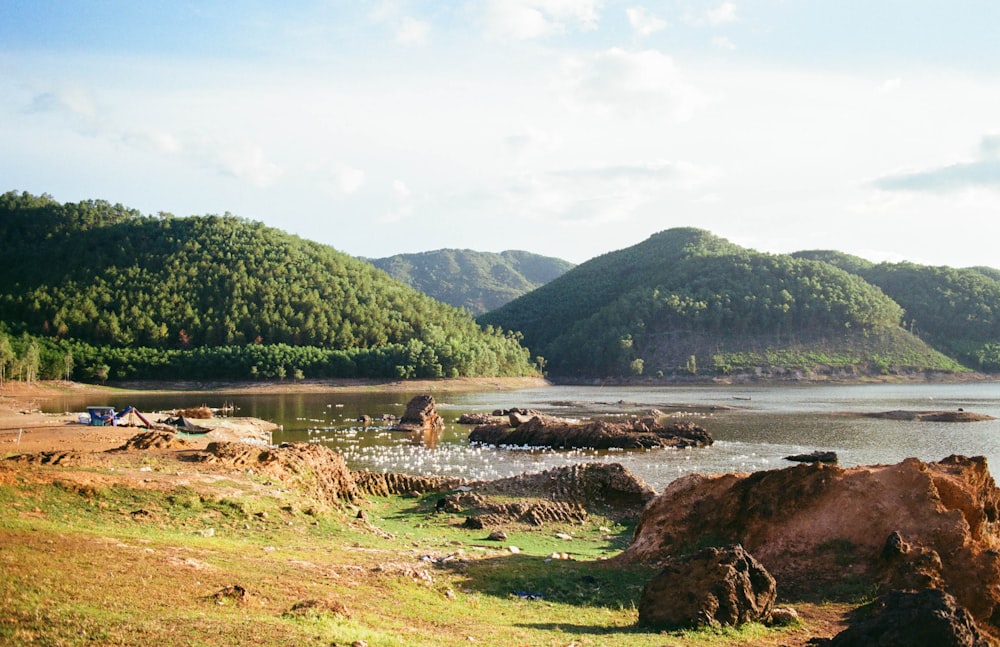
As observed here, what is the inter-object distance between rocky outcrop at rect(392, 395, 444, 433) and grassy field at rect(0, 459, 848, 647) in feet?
102

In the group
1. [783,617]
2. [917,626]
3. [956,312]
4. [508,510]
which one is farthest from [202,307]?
[956,312]

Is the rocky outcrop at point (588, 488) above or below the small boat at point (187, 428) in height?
below

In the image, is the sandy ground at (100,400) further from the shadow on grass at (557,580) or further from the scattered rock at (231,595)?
the scattered rock at (231,595)

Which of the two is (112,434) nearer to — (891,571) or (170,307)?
(891,571)

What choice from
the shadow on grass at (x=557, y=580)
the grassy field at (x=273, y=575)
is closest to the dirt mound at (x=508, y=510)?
the grassy field at (x=273, y=575)

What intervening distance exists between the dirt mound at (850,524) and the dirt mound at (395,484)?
38.7ft

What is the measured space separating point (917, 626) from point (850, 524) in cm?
574

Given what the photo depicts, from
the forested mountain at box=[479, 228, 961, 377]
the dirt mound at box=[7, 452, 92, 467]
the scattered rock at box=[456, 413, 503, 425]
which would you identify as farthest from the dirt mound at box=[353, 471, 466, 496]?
the forested mountain at box=[479, 228, 961, 377]

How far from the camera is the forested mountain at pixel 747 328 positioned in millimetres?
151875

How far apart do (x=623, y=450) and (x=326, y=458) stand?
22.2m

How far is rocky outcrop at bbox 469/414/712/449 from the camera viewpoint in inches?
1724

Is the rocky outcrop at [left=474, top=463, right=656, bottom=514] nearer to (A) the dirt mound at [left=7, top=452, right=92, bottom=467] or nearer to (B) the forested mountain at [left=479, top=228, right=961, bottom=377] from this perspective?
(A) the dirt mound at [left=7, top=452, right=92, bottom=467]

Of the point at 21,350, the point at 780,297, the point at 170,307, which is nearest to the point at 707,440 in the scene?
the point at 21,350

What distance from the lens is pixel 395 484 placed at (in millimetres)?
26062
